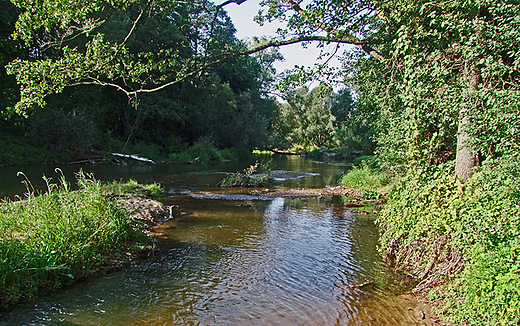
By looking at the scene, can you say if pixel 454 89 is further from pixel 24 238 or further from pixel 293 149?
pixel 293 149

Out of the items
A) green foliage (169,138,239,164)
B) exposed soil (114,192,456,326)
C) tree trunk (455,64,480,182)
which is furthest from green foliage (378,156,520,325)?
green foliage (169,138,239,164)

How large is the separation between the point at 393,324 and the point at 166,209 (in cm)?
870

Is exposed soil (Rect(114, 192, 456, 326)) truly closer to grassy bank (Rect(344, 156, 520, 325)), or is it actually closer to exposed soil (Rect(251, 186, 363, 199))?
exposed soil (Rect(251, 186, 363, 199))

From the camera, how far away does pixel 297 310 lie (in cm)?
560

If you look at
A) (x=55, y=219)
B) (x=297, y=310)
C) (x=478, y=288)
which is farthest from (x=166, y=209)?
(x=478, y=288)

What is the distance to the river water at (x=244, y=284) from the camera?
530cm

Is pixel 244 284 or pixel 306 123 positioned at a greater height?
pixel 306 123

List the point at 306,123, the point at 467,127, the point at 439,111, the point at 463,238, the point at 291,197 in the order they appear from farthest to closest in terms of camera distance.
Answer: the point at 306,123
the point at 291,197
the point at 439,111
the point at 467,127
the point at 463,238

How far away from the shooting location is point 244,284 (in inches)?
257

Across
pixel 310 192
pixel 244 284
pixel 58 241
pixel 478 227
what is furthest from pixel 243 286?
pixel 310 192

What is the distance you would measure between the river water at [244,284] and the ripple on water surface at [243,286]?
15mm

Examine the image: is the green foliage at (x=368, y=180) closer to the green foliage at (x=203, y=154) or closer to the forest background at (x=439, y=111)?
the forest background at (x=439, y=111)

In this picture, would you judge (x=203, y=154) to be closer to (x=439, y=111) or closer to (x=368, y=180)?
(x=368, y=180)

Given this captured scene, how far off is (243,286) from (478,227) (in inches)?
149
